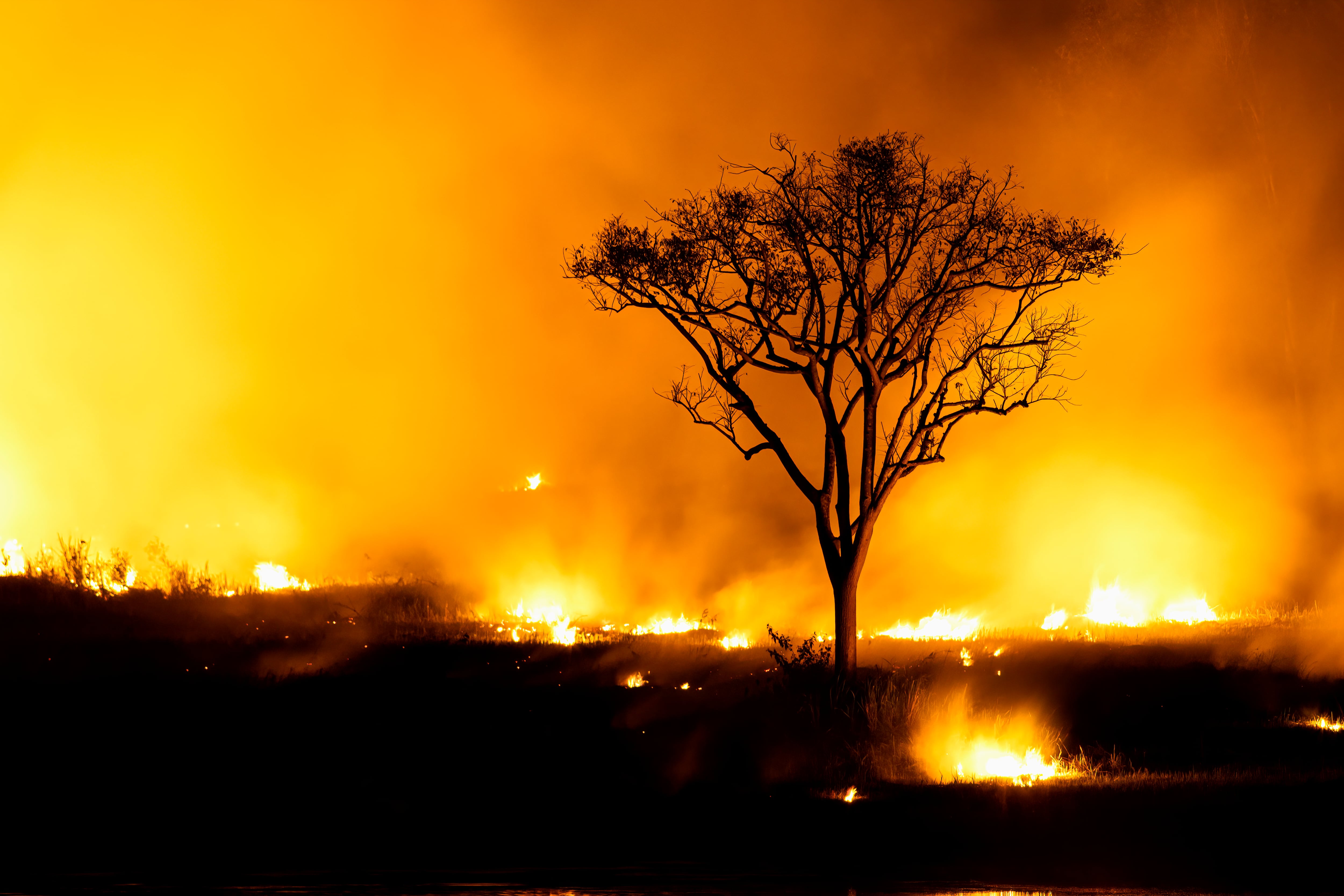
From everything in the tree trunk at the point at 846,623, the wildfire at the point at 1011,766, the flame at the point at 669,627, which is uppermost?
the flame at the point at 669,627

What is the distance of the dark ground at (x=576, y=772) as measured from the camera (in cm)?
1395

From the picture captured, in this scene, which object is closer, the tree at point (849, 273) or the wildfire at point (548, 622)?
the tree at point (849, 273)

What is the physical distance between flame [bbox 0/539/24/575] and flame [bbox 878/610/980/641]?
2033 cm

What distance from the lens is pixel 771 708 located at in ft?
67.4

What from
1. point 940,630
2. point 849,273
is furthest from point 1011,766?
point 940,630

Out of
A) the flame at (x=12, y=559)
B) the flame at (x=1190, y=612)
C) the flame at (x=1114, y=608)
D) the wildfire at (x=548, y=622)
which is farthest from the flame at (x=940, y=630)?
the flame at (x=12, y=559)

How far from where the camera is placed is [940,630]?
31.1m

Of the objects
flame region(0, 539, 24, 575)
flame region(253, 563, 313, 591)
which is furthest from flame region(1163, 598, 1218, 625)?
flame region(0, 539, 24, 575)

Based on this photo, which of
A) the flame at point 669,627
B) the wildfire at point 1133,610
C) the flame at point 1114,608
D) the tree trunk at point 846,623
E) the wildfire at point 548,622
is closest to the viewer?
the tree trunk at point 846,623

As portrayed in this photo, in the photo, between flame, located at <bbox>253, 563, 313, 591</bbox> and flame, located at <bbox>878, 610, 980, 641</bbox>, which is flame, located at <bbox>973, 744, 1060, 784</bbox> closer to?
flame, located at <bbox>878, 610, 980, 641</bbox>

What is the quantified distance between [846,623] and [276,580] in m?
20.1

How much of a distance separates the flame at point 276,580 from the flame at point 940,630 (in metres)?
14.4

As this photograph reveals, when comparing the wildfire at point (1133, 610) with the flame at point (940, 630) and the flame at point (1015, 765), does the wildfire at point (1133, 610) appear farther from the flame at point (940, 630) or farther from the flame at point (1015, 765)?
the flame at point (1015, 765)

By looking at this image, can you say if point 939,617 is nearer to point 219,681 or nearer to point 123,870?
point 219,681
